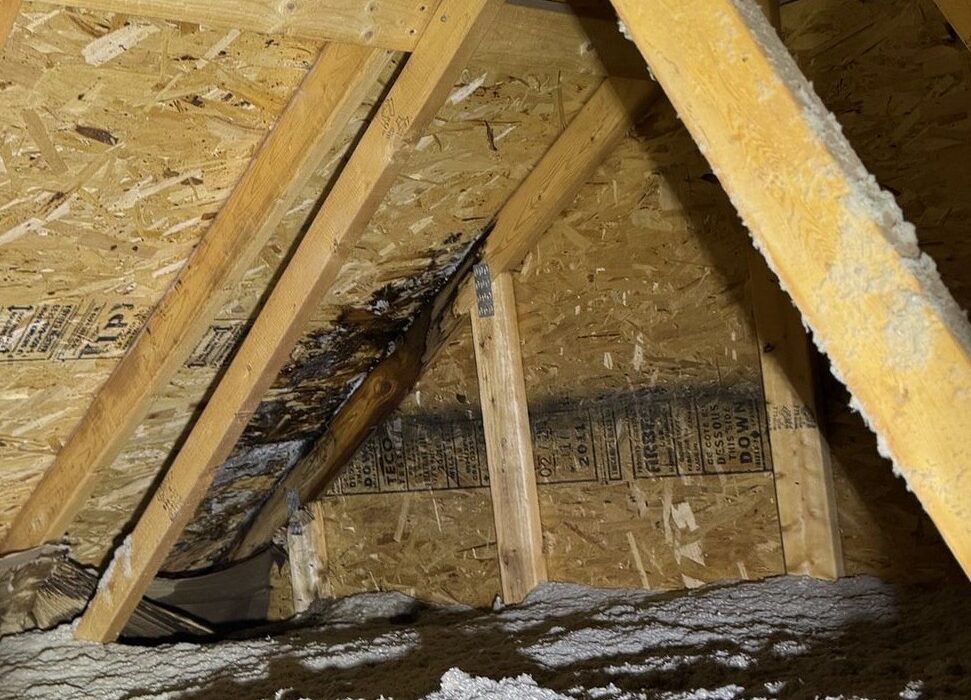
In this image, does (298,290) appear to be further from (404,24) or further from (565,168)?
(565,168)

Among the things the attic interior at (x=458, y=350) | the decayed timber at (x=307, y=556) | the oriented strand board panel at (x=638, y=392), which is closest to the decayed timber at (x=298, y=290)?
the attic interior at (x=458, y=350)

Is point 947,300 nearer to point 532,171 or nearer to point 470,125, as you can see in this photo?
point 470,125

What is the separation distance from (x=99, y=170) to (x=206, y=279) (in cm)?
40

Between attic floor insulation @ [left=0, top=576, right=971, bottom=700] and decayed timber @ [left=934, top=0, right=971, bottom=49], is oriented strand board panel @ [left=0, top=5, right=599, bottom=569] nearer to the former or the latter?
attic floor insulation @ [left=0, top=576, right=971, bottom=700]

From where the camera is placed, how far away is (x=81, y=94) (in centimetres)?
197

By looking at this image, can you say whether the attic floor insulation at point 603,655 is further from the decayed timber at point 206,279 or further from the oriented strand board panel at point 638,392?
the decayed timber at point 206,279

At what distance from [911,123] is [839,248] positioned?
174 cm

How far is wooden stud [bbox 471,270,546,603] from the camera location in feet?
10.9

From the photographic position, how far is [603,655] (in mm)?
2311

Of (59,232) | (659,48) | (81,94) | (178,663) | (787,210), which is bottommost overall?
(178,663)

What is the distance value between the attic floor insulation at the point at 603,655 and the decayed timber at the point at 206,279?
440 mm

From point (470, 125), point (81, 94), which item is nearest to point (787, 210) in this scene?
point (81, 94)

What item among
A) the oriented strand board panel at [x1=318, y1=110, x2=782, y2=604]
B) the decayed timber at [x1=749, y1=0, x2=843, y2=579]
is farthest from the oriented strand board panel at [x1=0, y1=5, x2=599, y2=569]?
the decayed timber at [x1=749, y1=0, x2=843, y2=579]

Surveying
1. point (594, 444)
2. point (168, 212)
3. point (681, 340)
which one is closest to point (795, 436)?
point (681, 340)
